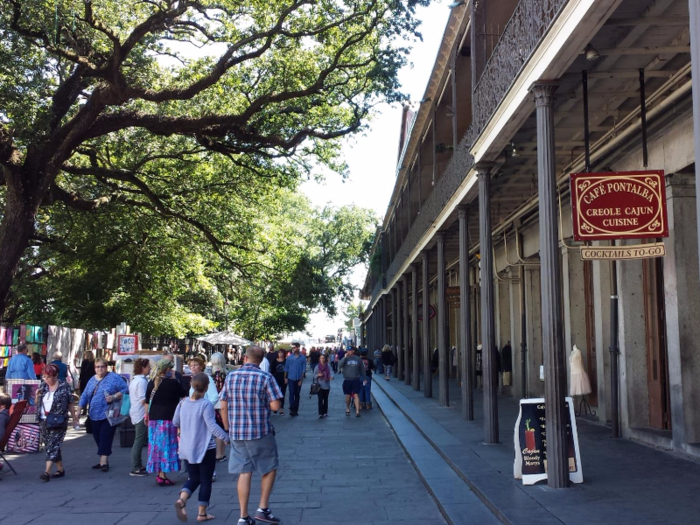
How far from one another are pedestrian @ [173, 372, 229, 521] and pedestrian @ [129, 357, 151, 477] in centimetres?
275

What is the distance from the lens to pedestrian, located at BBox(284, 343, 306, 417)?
63.4 feet

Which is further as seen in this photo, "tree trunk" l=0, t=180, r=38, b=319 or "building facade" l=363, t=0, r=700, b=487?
"tree trunk" l=0, t=180, r=38, b=319

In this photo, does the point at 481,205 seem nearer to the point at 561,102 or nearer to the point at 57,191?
the point at 561,102

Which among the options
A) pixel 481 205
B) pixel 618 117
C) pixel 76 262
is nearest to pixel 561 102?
pixel 618 117

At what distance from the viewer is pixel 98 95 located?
16.0 meters

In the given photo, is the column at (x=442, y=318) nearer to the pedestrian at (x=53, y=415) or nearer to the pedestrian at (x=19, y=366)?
the pedestrian at (x=19, y=366)

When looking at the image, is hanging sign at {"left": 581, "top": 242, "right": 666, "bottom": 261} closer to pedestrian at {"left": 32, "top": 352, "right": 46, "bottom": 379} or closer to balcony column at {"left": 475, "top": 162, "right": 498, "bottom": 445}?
balcony column at {"left": 475, "top": 162, "right": 498, "bottom": 445}

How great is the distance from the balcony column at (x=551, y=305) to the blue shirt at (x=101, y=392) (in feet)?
20.7

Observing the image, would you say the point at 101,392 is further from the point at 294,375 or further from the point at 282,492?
the point at 294,375

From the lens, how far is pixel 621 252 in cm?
905

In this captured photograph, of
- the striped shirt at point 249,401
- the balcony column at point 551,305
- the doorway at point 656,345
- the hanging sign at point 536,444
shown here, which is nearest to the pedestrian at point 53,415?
the striped shirt at point 249,401

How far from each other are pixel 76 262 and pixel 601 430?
1811 cm

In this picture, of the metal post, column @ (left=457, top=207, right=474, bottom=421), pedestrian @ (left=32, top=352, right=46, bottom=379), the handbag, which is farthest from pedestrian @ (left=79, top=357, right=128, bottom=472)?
pedestrian @ (left=32, top=352, right=46, bottom=379)

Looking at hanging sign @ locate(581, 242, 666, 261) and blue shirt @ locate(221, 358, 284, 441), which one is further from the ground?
hanging sign @ locate(581, 242, 666, 261)
